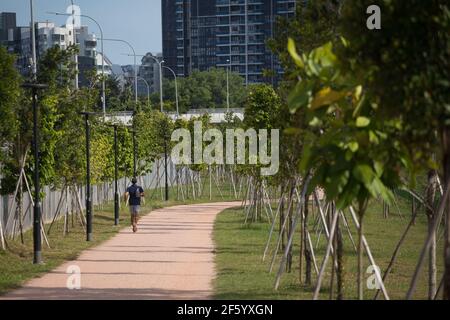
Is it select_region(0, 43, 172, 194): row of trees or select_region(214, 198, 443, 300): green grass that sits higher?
select_region(0, 43, 172, 194): row of trees

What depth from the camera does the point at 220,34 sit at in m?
125

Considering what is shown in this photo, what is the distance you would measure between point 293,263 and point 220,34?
10453 centimetres

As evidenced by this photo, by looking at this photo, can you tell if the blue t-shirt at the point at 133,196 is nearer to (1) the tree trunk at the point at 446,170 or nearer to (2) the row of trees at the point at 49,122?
(2) the row of trees at the point at 49,122

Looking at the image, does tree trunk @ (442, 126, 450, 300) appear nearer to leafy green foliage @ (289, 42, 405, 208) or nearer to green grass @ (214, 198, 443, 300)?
leafy green foliage @ (289, 42, 405, 208)

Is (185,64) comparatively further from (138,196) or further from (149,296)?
(149,296)

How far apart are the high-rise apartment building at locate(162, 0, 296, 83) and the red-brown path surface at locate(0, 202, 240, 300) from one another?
85.3 meters

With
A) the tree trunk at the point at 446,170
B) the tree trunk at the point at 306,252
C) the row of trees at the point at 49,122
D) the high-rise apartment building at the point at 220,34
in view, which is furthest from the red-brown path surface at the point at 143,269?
the high-rise apartment building at the point at 220,34

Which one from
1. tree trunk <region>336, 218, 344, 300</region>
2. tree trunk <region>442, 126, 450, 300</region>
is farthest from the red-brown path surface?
tree trunk <region>442, 126, 450, 300</region>

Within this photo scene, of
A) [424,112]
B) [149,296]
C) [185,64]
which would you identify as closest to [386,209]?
[149,296]

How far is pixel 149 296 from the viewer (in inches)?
583

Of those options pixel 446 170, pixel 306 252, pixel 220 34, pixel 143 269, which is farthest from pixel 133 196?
pixel 220 34

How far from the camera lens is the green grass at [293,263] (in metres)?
15.8

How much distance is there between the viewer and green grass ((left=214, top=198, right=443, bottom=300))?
623 inches
